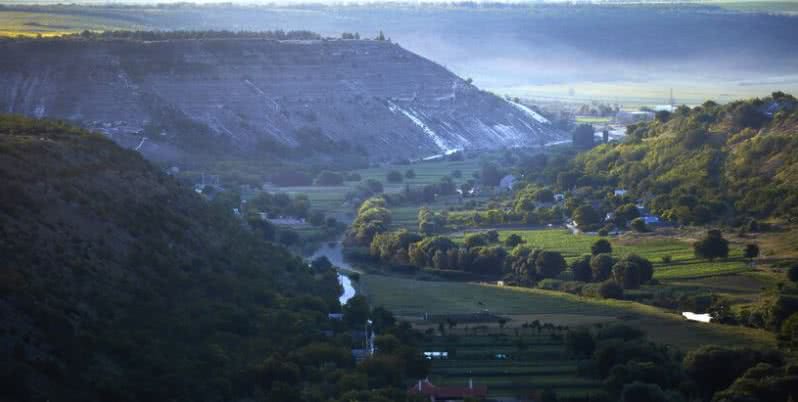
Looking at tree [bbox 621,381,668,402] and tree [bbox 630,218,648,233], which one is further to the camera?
tree [bbox 630,218,648,233]

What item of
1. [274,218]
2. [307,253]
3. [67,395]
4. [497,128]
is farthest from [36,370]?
[497,128]

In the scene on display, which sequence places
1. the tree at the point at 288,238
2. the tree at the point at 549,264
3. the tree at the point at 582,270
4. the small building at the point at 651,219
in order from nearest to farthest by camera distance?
the tree at the point at 582,270, the tree at the point at 549,264, the tree at the point at 288,238, the small building at the point at 651,219

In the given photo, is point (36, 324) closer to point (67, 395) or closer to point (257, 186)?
point (67, 395)

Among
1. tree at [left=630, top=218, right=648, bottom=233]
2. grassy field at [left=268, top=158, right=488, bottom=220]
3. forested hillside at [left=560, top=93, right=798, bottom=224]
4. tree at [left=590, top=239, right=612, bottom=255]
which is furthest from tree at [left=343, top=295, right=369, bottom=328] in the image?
forested hillside at [left=560, top=93, right=798, bottom=224]

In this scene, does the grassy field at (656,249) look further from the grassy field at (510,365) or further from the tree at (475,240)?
the grassy field at (510,365)

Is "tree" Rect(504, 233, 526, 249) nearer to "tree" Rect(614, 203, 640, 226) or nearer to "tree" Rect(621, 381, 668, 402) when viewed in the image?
"tree" Rect(614, 203, 640, 226)

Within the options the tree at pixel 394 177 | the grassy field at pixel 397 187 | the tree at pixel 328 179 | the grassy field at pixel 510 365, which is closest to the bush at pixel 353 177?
the grassy field at pixel 397 187

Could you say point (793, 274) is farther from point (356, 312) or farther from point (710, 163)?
point (710, 163)
